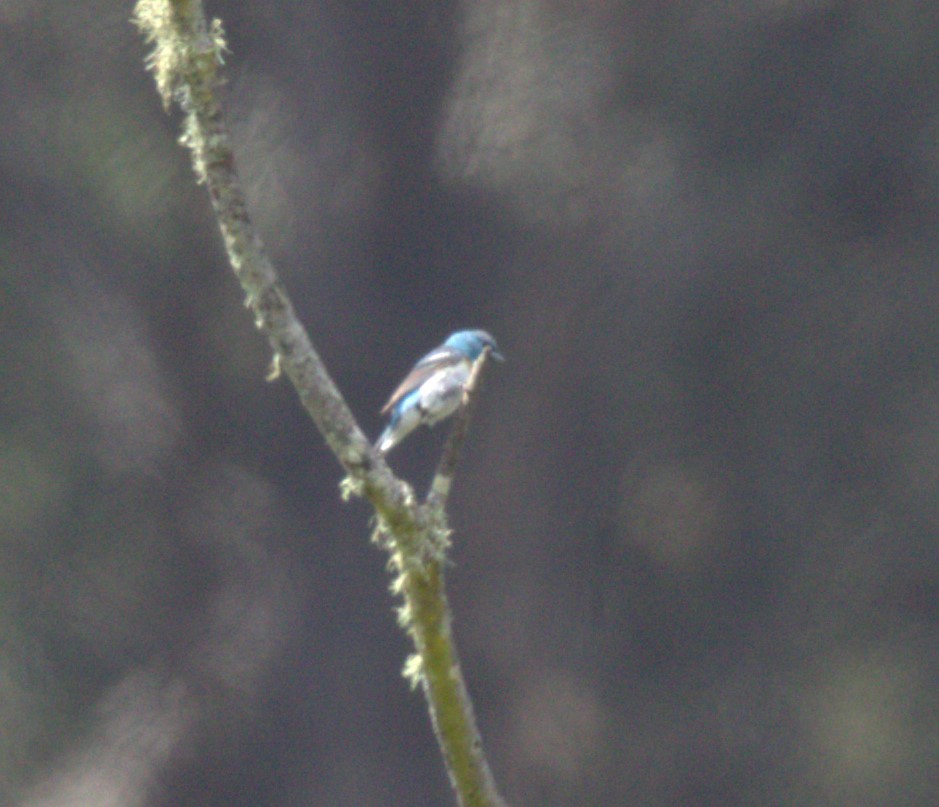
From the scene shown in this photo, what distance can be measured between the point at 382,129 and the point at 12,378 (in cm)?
98

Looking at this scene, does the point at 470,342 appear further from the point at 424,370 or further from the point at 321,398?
the point at 321,398

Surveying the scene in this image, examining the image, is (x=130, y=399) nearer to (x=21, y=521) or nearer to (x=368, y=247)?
(x=21, y=521)

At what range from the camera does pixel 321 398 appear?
1.91 meters

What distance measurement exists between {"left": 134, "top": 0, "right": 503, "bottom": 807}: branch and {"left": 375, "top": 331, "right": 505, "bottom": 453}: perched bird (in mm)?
832

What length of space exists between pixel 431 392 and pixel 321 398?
1009mm

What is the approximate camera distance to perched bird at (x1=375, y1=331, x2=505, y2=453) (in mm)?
2916

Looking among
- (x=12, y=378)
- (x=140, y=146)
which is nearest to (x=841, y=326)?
(x=140, y=146)

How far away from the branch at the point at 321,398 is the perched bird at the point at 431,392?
83cm

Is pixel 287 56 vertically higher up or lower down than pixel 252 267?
higher up

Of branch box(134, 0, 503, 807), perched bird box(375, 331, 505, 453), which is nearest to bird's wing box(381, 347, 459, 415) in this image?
perched bird box(375, 331, 505, 453)

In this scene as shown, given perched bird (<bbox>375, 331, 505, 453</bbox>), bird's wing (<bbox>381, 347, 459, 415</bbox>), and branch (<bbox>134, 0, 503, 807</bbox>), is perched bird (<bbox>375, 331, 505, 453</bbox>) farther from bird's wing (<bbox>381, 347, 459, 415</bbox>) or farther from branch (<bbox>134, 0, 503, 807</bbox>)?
branch (<bbox>134, 0, 503, 807</bbox>)

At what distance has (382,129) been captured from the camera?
3.75 m

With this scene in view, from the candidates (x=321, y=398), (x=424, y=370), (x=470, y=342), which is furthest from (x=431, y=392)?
(x=321, y=398)

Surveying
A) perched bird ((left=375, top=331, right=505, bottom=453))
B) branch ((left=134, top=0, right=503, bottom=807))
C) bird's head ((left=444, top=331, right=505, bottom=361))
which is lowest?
branch ((left=134, top=0, right=503, bottom=807))
